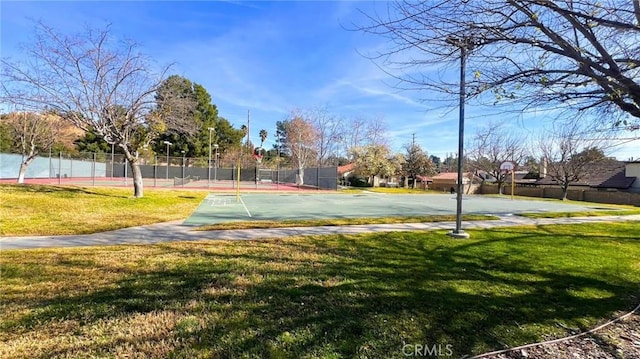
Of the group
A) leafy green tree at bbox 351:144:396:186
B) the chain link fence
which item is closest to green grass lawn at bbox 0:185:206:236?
the chain link fence

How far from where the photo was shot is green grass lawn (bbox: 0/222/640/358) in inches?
114

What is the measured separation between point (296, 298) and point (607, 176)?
170ft

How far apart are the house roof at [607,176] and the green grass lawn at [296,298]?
40.8 m

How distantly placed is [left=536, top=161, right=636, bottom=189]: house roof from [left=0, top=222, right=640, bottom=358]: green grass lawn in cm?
4082

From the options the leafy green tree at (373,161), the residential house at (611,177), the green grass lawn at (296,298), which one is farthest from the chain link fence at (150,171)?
the residential house at (611,177)

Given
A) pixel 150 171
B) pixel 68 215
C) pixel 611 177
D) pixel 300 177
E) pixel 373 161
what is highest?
pixel 373 161

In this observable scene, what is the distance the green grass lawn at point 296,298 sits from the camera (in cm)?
290

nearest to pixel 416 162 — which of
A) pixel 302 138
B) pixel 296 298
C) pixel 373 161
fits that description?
pixel 373 161

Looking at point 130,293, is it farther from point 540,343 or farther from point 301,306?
point 540,343

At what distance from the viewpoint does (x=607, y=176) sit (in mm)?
42406

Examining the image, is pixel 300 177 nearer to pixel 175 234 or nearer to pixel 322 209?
pixel 322 209

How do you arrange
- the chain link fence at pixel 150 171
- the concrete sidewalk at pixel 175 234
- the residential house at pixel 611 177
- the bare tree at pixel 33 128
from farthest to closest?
1. the residential house at pixel 611 177
2. the chain link fence at pixel 150 171
3. the bare tree at pixel 33 128
4. the concrete sidewalk at pixel 175 234

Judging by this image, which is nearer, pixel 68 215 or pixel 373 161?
pixel 68 215

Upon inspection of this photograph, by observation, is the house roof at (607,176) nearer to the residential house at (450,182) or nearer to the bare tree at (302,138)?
the residential house at (450,182)
